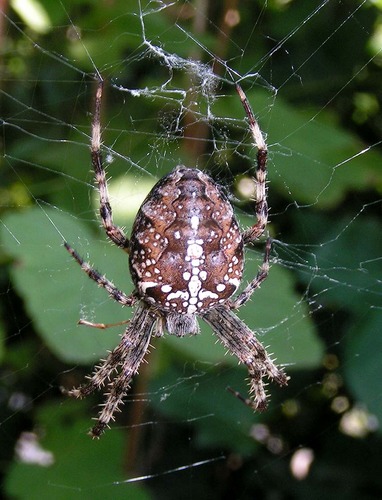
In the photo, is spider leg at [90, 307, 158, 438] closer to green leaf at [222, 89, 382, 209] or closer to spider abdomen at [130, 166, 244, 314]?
spider abdomen at [130, 166, 244, 314]

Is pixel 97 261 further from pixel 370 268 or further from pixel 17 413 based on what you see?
pixel 17 413

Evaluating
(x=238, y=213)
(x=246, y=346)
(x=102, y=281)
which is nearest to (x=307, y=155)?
(x=238, y=213)

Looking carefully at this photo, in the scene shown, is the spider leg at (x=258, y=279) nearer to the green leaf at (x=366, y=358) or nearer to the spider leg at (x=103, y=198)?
the spider leg at (x=103, y=198)

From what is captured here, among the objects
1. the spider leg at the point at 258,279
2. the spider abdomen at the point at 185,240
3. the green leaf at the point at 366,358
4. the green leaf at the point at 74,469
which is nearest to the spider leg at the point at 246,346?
the spider leg at the point at 258,279

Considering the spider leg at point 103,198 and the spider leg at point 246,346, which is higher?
the spider leg at point 103,198

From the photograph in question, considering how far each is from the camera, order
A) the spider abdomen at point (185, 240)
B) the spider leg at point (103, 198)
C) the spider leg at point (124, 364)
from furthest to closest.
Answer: the spider leg at point (124, 364)
the spider leg at point (103, 198)
the spider abdomen at point (185, 240)

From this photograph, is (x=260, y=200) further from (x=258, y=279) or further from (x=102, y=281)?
(x=102, y=281)
